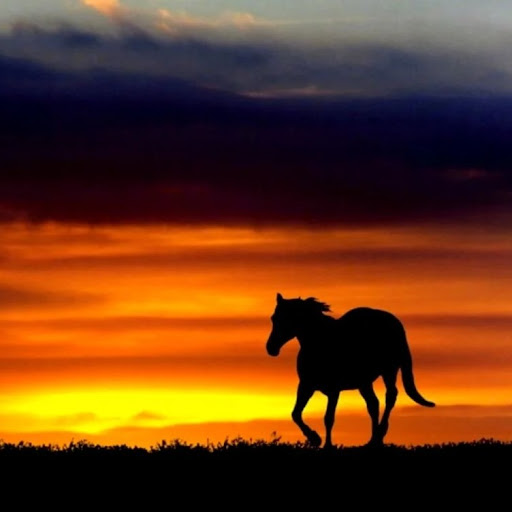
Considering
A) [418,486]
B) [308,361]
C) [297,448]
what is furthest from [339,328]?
[418,486]

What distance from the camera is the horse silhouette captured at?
78.5ft

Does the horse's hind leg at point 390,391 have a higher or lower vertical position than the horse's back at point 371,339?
lower

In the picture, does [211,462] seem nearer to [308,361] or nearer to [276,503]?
[276,503]

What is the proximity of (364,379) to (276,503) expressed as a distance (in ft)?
23.0

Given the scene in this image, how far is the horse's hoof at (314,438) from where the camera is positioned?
23.1m

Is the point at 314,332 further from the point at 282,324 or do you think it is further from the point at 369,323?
the point at 369,323

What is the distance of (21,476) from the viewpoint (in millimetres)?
19344

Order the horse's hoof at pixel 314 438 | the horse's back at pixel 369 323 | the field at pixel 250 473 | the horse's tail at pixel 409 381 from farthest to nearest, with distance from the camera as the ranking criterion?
the horse's tail at pixel 409 381, the horse's back at pixel 369 323, the horse's hoof at pixel 314 438, the field at pixel 250 473

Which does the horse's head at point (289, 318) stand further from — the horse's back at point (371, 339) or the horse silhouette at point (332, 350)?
the horse's back at point (371, 339)


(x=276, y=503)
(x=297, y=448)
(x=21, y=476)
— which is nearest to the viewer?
(x=276, y=503)

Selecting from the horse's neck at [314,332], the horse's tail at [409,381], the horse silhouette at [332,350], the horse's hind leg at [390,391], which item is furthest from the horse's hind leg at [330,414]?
the horse's tail at [409,381]

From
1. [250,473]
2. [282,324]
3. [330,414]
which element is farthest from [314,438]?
[250,473]

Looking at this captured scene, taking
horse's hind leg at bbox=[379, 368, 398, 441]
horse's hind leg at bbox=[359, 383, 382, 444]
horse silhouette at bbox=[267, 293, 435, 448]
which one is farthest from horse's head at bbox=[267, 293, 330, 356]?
horse's hind leg at bbox=[379, 368, 398, 441]

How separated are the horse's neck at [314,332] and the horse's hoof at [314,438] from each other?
5.04ft
